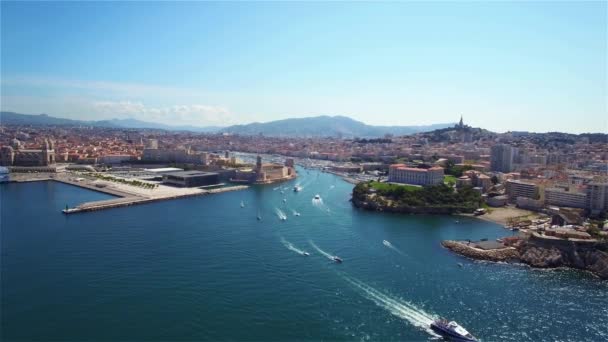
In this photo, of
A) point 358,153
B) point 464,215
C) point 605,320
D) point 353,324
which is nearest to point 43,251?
point 353,324

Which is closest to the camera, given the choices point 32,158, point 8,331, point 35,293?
point 8,331

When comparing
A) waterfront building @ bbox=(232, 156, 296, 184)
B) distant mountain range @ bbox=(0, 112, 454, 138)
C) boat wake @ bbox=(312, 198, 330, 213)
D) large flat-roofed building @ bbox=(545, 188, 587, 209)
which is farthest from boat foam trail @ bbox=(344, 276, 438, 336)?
distant mountain range @ bbox=(0, 112, 454, 138)

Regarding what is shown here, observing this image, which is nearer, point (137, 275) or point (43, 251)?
point (137, 275)

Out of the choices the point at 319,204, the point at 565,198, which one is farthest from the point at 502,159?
the point at 319,204

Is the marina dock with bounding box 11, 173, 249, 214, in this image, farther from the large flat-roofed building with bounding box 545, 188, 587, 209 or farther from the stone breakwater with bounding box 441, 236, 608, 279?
the large flat-roofed building with bounding box 545, 188, 587, 209

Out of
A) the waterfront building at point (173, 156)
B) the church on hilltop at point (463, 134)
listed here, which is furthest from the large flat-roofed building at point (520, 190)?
the church on hilltop at point (463, 134)

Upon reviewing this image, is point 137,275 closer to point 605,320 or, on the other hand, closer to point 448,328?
point 448,328
